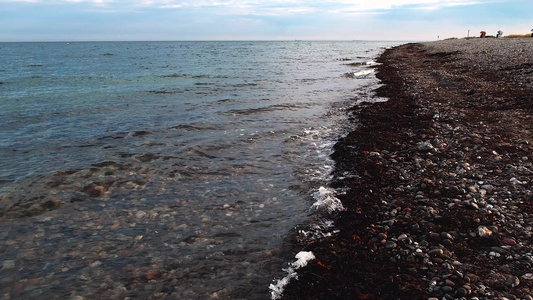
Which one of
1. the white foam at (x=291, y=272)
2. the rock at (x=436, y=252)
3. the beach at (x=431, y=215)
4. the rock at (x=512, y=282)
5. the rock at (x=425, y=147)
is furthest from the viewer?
the rock at (x=425, y=147)

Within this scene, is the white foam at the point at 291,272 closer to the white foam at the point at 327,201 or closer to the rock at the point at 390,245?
the rock at the point at 390,245

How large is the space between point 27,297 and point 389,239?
615cm

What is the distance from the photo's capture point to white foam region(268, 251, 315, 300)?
4.99 meters

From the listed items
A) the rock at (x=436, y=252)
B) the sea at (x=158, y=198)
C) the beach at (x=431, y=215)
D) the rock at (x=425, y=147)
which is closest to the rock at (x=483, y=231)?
the beach at (x=431, y=215)

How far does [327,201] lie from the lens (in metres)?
7.58

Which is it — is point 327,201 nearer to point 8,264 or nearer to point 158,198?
point 158,198

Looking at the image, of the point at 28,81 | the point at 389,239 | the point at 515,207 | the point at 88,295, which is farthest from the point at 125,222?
the point at 28,81

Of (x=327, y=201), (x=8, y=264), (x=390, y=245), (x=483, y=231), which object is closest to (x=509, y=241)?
(x=483, y=231)

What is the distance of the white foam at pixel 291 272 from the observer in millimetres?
4990

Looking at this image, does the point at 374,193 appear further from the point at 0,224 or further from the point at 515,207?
the point at 0,224

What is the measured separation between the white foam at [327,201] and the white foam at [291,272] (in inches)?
71.2

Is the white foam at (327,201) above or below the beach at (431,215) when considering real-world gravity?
below

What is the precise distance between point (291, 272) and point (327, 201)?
2563mm

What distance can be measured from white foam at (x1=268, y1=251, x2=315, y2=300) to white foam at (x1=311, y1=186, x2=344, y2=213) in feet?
5.93
